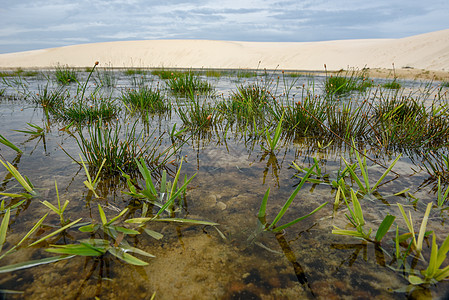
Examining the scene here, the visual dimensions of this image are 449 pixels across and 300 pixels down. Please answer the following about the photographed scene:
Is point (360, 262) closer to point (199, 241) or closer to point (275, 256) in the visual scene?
point (275, 256)

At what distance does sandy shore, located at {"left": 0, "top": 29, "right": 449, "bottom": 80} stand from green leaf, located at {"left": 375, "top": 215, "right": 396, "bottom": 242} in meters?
15.6

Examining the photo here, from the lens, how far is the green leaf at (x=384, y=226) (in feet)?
3.69

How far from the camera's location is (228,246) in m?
1.23

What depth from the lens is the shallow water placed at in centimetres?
99

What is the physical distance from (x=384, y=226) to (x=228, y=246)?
2.33 feet

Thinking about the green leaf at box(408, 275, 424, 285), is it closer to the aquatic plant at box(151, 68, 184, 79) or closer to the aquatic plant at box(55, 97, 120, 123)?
the aquatic plant at box(55, 97, 120, 123)

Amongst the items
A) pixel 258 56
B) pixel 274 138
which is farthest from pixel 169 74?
pixel 258 56

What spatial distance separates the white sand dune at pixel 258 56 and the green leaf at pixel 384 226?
2195 cm

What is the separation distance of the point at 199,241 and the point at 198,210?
0.90 feet

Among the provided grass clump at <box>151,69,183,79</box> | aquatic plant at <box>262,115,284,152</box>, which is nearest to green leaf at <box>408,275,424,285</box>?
aquatic plant at <box>262,115,284,152</box>

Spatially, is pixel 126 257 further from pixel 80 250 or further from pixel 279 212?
pixel 279 212

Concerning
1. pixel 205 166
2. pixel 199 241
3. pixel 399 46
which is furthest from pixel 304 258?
pixel 399 46

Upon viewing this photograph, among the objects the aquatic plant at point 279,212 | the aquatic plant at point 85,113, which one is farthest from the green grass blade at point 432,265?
the aquatic plant at point 85,113

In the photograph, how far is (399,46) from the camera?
26.9 meters
